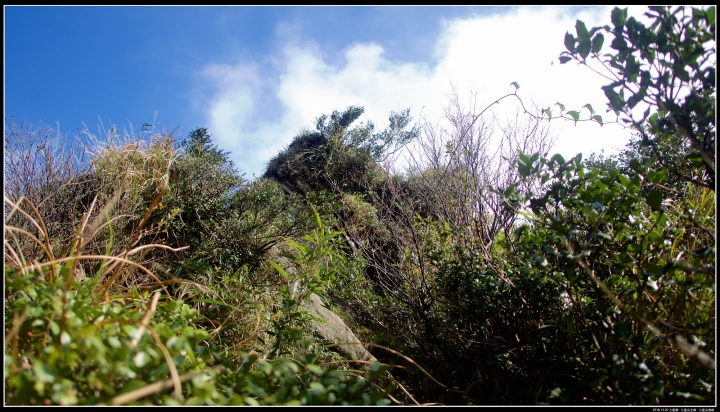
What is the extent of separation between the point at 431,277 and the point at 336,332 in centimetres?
121

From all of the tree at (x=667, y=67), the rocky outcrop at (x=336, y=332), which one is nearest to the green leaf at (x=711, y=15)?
the tree at (x=667, y=67)

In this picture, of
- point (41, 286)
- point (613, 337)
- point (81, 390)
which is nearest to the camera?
point (81, 390)

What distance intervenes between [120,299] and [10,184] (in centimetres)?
278

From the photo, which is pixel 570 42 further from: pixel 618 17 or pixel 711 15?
pixel 711 15

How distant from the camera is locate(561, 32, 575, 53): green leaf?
1.47m

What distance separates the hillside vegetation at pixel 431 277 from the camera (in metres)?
1.04

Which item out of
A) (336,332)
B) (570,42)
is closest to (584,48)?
(570,42)

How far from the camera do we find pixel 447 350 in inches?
105

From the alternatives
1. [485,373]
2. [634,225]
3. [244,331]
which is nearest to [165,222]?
[244,331]

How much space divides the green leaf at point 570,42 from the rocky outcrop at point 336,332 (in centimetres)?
261

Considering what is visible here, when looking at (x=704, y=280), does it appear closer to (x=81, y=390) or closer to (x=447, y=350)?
(x=447, y=350)

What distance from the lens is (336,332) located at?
3.96 m

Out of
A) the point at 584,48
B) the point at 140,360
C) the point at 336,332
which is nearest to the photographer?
the point at 140,360

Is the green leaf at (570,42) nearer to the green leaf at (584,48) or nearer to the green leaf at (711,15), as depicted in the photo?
the green leaf at (584,48)
